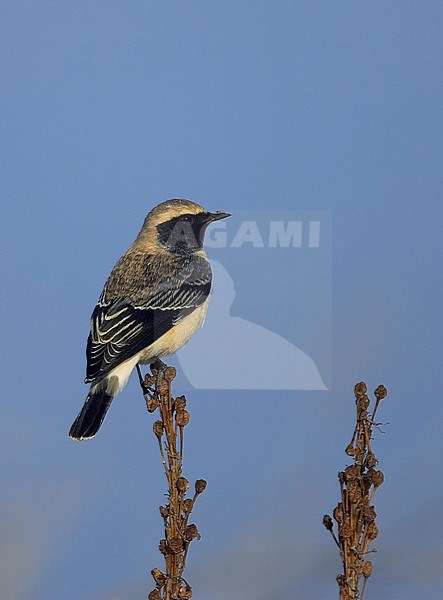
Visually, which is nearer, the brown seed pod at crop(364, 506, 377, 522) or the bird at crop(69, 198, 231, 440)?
the brown seed pod at crop(364, 506, 377, 522)

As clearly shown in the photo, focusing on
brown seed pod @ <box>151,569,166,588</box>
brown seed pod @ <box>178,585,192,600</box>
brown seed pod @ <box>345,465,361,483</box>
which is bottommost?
brown seed pod @ <box>178,585,192,600</box>

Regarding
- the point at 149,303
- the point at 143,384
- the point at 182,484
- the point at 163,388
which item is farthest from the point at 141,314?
the point at 182,484

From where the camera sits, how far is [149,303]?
1953 mm

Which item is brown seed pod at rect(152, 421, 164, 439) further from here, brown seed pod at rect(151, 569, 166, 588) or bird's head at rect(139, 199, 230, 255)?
bird's head at rect(139, 199, 230, 255)

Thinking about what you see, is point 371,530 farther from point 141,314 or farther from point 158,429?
point 141,314

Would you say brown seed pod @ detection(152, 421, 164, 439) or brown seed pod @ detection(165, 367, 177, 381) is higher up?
brown seed pod @ detection(165, 367, 177, 381)

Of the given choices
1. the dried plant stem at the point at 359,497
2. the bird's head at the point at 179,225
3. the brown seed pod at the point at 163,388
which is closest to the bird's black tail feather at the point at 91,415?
the brown seed pod at the point at 163,388

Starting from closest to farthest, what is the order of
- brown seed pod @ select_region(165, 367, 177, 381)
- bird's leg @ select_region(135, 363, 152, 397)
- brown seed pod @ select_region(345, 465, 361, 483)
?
brown seed pod @ select_region(345, 465, 361, 483) < brown seed pod @ select_region(165, 367, 177, 381) < bird's leg @ select_region(135, 363, 152, 397)

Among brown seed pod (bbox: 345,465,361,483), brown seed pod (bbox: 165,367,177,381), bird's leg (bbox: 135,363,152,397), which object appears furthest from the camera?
bird's leg (bbox: 135,363,152,397)

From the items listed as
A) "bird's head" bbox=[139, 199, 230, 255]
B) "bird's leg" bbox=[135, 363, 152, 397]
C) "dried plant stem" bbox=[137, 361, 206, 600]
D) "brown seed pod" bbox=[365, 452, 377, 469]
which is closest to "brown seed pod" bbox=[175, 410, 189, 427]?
"dried plant stem" bbox=[137, 361, 206, 600]

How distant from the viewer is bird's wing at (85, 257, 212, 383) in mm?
1901

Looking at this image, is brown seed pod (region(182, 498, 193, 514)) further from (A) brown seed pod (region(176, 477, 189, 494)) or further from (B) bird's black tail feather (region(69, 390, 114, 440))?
(B) bird's black tail feather (region(69, 390, 114, 440))

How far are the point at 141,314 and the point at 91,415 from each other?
22 centimetres

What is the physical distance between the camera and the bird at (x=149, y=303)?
1906 mm
